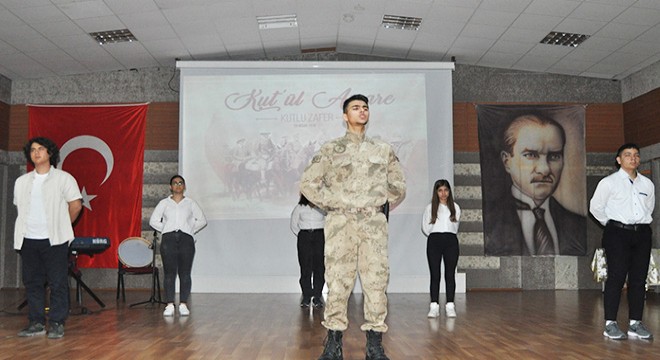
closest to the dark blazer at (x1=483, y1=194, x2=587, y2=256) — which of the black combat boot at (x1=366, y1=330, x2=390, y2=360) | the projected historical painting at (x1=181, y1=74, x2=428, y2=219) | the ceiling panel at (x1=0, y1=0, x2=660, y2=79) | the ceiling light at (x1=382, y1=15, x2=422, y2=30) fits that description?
the projected historical painting at (x1=181, y1=74, x2=428, y2=219)

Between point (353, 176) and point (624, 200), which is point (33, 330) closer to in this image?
point (353, 176)

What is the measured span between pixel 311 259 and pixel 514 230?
462 centimetres

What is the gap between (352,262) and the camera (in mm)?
3939

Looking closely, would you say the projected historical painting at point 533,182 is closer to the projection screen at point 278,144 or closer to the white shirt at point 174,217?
the projection screen at point 278,144

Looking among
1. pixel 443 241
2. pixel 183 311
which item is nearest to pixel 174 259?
pixel 183 311

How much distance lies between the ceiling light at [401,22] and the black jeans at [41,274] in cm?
612

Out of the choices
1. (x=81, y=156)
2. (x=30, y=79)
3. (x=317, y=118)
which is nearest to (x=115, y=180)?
(x=81, y=156)

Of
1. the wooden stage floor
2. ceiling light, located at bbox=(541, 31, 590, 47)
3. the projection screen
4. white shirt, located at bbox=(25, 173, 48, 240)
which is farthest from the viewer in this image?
the projection screen

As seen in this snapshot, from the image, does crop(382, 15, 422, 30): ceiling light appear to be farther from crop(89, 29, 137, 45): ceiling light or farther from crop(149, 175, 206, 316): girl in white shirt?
crop(149, 175, 206, 316): girl in white shirt

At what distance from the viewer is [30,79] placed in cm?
1170


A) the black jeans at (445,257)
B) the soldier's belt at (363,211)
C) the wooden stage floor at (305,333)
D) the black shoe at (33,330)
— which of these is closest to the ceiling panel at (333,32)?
the black jeans at (445,257)

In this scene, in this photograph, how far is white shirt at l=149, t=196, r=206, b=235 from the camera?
712 cm

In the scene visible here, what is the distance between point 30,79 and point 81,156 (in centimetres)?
176

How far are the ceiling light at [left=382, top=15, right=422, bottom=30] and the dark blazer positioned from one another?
323cm
